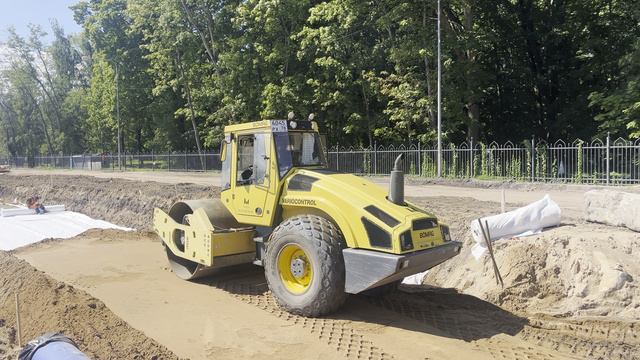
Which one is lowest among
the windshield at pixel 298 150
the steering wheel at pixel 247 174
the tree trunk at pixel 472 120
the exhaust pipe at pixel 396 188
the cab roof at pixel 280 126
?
the exhaust pipe at pixel 396 188

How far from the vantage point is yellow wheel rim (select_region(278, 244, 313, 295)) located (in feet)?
22.6

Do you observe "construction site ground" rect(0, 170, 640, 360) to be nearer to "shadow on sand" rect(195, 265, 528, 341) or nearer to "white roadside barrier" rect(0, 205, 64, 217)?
"shadow on sand" rect(195, 265, 528, 341)

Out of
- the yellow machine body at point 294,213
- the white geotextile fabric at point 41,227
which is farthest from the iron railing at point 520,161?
the white geotextile fabric at point 41,227

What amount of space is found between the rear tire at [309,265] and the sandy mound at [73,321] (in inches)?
68.1

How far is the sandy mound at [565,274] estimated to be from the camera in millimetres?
7129

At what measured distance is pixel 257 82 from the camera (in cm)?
3272

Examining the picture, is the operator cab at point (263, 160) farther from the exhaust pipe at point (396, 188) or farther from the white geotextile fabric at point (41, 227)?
the white geotextile fabric at point (41, 227)

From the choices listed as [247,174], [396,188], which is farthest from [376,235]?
[247,174]

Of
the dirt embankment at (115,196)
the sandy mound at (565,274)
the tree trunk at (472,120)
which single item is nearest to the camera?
the sandy mound at (565,274)

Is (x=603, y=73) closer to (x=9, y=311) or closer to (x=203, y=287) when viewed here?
(x=203, y=287)

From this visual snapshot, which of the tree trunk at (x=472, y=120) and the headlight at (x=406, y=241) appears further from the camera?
the tree trunk at (x=472, y=120)

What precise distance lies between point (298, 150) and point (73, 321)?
150 inches

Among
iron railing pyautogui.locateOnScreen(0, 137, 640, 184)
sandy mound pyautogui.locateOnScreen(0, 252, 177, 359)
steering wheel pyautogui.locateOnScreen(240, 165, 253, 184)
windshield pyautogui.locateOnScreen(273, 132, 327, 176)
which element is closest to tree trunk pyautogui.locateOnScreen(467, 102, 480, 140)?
iron railing pyautogui.locateOnScreen(0, 137, 640, 184)

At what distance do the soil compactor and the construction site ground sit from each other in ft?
1.65
